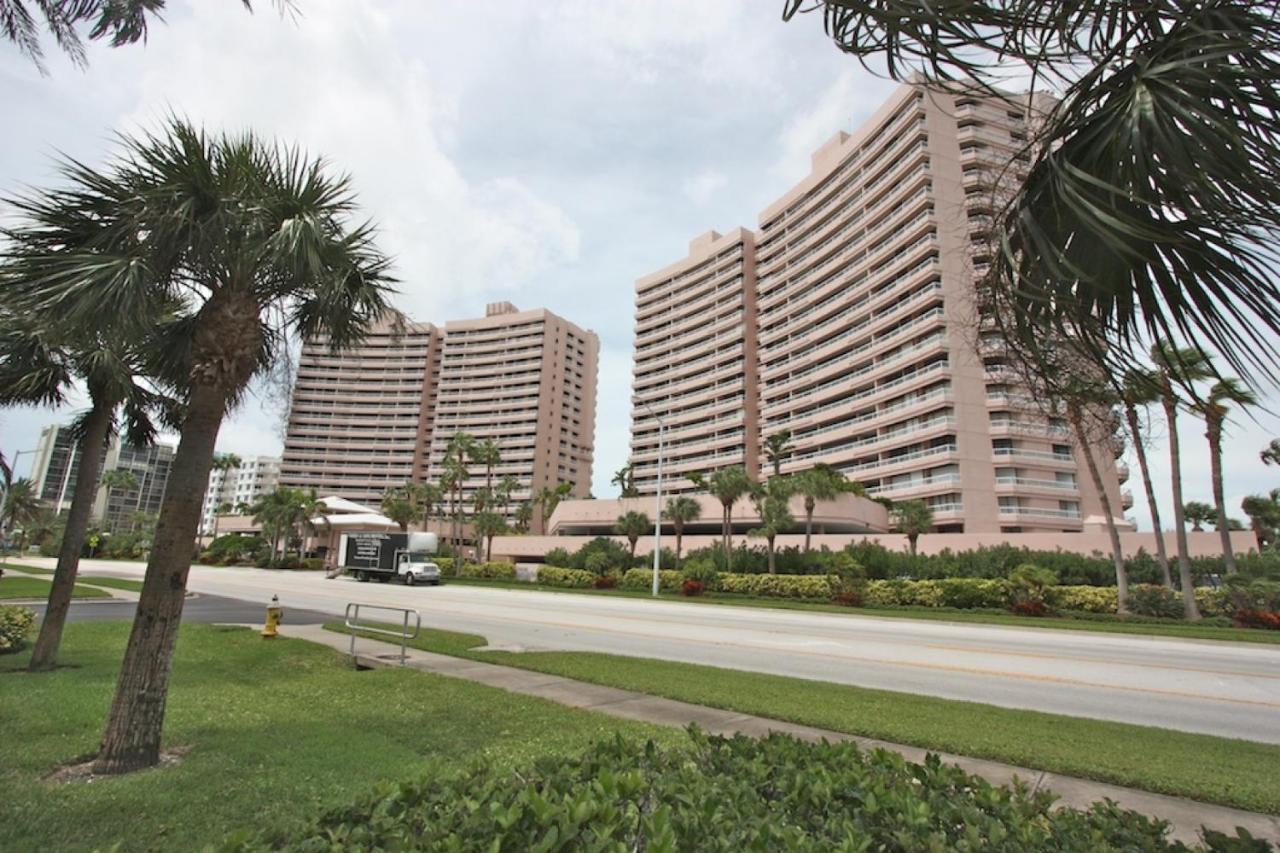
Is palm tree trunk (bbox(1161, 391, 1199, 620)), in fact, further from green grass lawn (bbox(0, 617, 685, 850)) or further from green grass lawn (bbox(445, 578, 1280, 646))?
green grass lawn (bbox(0, 617, 685, 850))

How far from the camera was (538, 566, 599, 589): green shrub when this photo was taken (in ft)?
144

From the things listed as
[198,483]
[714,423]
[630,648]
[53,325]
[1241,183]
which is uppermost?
[714,423]

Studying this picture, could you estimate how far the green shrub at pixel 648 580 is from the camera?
39941 millimetres

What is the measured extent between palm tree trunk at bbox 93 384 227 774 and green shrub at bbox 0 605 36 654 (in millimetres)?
8443

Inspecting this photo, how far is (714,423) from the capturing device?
10112 centimetres

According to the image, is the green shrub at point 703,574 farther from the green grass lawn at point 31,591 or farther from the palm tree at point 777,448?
the green grass lawn at point 31,591

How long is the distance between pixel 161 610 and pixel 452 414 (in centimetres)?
13462

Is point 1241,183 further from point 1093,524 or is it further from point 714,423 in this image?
point 714,423

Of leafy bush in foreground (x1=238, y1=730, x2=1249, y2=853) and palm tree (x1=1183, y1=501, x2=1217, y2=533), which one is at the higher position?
palm tree (x1=1183, y1=501, x2=1217, y2=533)

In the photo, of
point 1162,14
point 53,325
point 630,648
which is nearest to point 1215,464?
point 630,648

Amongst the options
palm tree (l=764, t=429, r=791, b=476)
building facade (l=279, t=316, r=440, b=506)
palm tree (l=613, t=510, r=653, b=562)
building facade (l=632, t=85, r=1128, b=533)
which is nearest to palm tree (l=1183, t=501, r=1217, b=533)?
building facade (l=632, t=85, r=1128, b=533)

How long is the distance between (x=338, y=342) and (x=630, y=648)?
33.9 ft

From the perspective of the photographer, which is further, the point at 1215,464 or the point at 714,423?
the point at 714,423

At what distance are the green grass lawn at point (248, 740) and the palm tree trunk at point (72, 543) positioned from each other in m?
0.47
